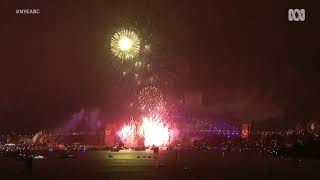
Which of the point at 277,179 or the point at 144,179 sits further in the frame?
the point at 277,179

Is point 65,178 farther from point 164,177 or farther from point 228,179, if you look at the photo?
point 228,179

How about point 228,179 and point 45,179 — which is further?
point 228,179

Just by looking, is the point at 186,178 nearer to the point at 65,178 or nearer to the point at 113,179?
the point at 113,179

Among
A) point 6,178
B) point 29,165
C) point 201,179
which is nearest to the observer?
point 6,178

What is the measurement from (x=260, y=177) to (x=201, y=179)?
50.2ft

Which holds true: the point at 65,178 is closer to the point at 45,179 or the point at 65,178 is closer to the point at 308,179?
the point at 45,179

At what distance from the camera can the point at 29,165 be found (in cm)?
11588

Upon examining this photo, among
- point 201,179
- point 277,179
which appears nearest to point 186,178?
point 201,179

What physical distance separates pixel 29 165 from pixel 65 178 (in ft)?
47.6

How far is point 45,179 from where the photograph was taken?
3999 inches

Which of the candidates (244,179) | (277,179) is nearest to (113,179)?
(244,179)

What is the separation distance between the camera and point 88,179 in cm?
10331

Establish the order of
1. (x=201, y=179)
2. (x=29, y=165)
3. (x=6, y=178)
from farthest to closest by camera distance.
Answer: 1. (x=29, y=165)
2. (x=201, y=179)
3. (x=6, y=178)

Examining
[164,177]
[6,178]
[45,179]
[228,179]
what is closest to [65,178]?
[45,179]
